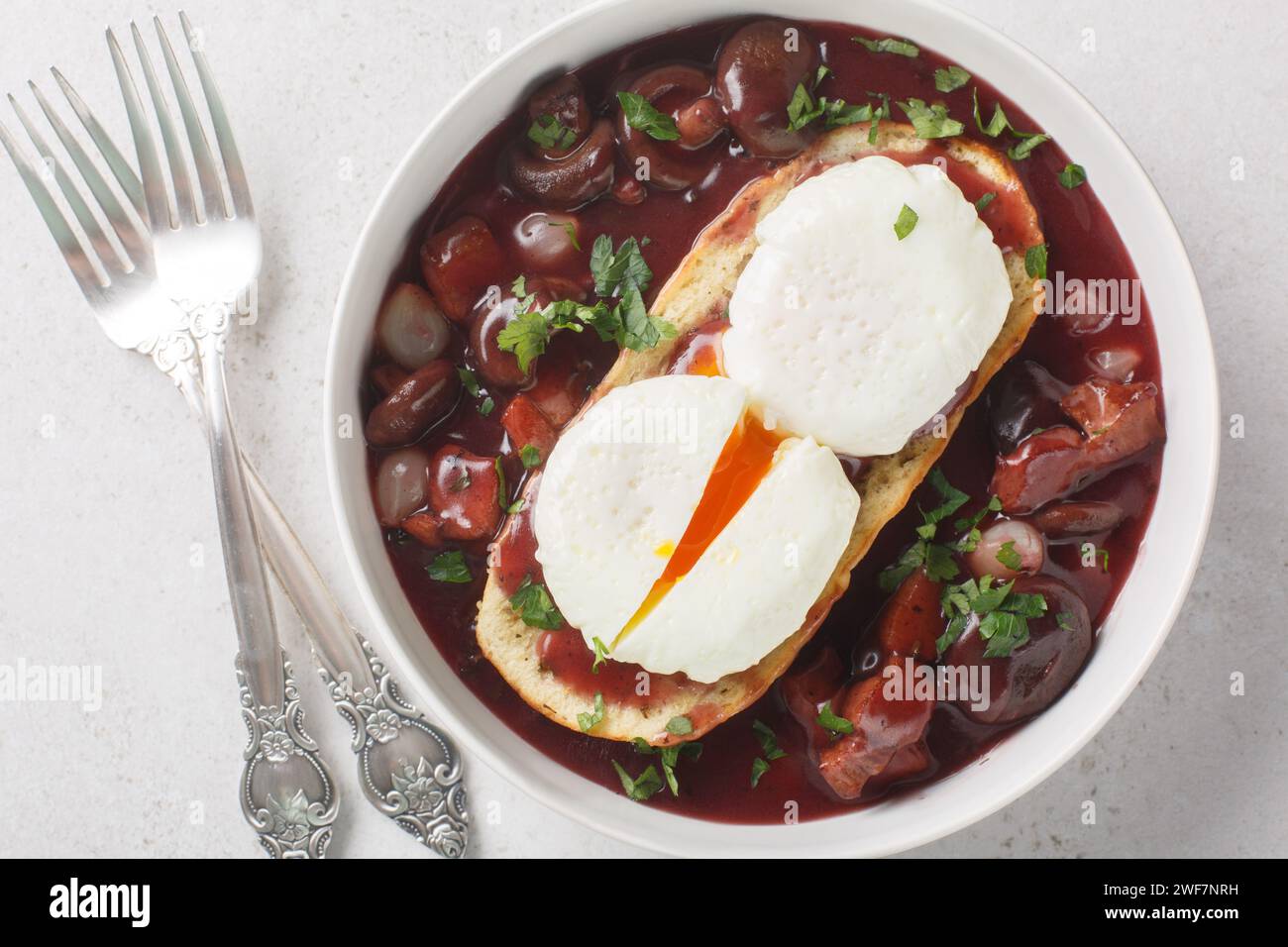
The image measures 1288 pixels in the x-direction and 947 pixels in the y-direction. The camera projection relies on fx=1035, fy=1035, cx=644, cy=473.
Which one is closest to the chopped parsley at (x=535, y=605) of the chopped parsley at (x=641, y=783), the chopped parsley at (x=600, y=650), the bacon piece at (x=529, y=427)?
the chopped parsley at (x=600, y=650)

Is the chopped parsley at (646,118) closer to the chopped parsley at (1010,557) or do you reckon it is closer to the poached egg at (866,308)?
the poached egg at (866,308)

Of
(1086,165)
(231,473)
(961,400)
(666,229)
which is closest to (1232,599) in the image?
(961,400)

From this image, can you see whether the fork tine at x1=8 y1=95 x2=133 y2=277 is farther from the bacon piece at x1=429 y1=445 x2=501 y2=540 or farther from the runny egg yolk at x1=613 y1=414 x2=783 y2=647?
the runny egg yolk at x1=613 y1=414 x2=783 y2=647

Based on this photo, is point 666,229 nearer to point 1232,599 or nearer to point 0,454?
point 1232,599

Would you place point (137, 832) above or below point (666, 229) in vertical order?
below

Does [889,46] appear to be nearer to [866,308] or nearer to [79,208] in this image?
[866,308]

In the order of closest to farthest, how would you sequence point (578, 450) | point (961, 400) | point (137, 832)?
1. point (578, 450)
2. point (961, 400)
3. point (137, 832)

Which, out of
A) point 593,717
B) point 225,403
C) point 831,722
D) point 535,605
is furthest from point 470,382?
point 831,722
